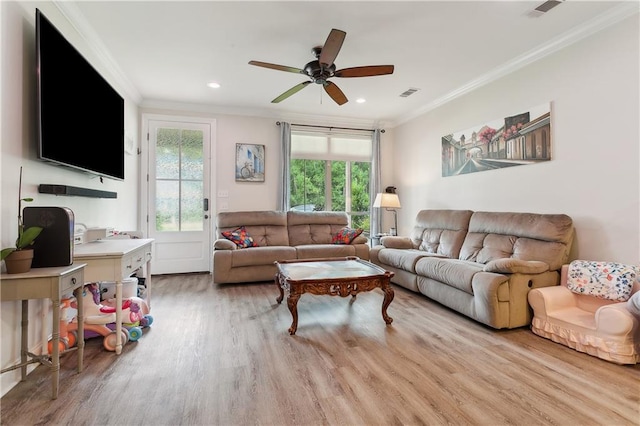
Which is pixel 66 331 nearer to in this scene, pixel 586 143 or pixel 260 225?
pixel 260 225

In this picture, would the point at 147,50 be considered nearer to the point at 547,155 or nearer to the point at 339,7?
the point at 339,7

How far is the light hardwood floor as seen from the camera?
1585 mm

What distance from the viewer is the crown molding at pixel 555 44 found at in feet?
8.29

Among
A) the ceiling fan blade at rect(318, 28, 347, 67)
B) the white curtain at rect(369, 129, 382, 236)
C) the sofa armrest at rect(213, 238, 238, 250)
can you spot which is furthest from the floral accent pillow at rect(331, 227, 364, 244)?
the ceiling fan blade at rect(318, 28, 347, 67)

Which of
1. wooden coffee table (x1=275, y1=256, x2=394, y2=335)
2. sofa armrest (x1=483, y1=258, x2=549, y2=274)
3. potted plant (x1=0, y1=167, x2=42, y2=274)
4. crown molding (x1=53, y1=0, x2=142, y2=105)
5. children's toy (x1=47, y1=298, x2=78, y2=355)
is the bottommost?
children's toy (x1=47, y1=298, x2=78, y2=355)

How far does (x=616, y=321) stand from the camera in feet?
6.92

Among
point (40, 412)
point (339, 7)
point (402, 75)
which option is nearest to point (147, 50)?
point (339, 7)

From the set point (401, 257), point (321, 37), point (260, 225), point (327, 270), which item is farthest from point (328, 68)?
point (260, 225)

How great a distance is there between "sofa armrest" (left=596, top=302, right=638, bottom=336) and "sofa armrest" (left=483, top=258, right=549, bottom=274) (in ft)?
1.81

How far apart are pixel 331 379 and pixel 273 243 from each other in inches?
119

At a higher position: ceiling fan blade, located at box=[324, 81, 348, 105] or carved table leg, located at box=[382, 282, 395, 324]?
ceiling fan blade, located at box=[324, 81, 348, 105]

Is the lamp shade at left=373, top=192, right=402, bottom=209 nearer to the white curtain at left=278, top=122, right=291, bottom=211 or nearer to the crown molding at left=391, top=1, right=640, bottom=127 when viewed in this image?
the white curtain at left=278, top=122, right=291, bottom=211

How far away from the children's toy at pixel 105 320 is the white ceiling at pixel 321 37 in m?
2.26

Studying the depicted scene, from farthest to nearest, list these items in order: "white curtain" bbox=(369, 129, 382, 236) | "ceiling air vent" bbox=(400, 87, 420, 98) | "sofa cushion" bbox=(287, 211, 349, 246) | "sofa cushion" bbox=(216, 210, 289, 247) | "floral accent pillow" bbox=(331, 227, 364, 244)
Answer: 1. "white curtain" bbox=(369, 129, 382, 236)
2. "sofa cushion" bbox=(287, 211, 349, 246)
3. "floral accent pillow" bbox=(331, 227, 364, 244)
4. "sofa cushion" bbox=(216, 210, 289, 247)
5. "ceiling air vent" bbox=(400, 87, 420, 98)
